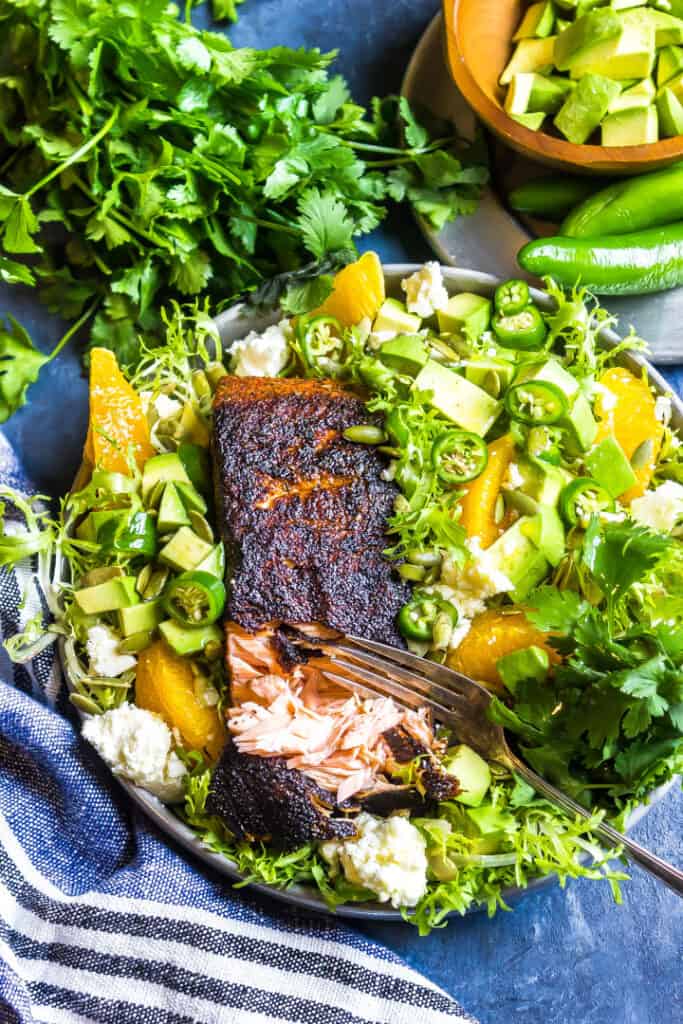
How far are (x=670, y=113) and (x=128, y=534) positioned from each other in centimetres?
216

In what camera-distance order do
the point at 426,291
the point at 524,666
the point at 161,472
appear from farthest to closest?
the point at 426,291 → the point at 161,472 → the point at 524,666

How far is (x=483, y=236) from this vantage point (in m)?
3.63

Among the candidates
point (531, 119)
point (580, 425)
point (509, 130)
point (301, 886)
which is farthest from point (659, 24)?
point (301, 886)

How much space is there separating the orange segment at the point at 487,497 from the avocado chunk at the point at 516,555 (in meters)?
0.06

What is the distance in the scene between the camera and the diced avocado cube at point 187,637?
304 centimetres

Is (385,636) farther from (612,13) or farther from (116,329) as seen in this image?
(612,13)

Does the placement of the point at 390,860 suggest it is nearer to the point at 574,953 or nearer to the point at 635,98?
the point at 574,953

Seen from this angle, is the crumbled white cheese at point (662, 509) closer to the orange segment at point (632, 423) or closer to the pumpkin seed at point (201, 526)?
the orange segment at point (632, 423)

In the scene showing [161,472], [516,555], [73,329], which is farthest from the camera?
[73,329]

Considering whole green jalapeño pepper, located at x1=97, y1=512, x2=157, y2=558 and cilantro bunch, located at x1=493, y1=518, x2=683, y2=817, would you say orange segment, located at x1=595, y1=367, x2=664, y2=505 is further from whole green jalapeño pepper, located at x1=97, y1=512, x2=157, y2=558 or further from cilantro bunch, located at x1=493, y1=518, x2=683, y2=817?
whole green jalapeño pepper, located at x1=97, y1=512, x2=157, y2=558

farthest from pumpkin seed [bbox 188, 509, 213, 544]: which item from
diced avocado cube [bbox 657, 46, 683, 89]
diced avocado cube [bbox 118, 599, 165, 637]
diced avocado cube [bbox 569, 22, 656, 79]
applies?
diced avocado cube [bbox 657, 46, 683, 89]

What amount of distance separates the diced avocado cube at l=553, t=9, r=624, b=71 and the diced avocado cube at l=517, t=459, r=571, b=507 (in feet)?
4.46

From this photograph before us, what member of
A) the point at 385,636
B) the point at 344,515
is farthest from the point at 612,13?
the point at 385,636

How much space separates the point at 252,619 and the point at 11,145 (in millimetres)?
1908
